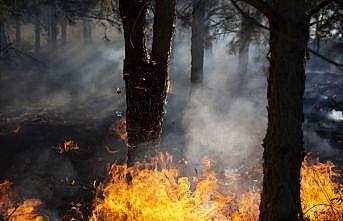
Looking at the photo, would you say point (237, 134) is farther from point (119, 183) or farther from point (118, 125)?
point (119, 183)

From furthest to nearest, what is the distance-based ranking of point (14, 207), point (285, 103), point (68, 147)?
1. point (68, 147)
2. point (14, 207)
3. point (285, 103)

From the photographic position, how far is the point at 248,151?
10695 mm

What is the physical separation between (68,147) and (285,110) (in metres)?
8.96

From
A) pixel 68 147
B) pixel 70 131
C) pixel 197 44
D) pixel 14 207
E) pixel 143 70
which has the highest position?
pixel 197 44

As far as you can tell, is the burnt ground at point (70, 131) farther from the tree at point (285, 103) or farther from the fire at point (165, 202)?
the tree at point (285, 103)

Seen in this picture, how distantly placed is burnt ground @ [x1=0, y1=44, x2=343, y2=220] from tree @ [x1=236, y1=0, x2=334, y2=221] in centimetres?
447

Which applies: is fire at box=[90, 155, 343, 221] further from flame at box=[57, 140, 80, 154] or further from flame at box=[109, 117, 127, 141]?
flame at box=[109, 117, 127, 141]

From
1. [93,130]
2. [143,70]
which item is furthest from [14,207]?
[93,130]

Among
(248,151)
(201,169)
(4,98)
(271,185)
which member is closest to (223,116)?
(248,151)

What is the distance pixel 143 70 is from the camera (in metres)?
5.72

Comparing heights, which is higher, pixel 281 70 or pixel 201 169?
pixel 281 70

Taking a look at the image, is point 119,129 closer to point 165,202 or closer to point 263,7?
point 165,202

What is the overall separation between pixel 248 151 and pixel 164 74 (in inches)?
227

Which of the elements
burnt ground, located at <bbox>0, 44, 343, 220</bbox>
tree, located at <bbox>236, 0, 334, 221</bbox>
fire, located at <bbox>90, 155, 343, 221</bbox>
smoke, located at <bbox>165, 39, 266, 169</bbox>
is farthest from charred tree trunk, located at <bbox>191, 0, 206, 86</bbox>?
tree, located at <bbox>236, 0, 334, 221</bbox>
